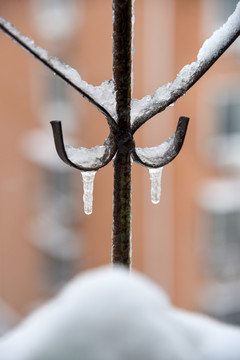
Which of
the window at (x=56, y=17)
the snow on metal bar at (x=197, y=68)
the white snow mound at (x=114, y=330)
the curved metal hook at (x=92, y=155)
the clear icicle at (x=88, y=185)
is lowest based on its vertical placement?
the white snow mound at (x=114, y=330)

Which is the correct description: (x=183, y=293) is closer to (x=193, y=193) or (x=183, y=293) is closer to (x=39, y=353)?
(x=193, y=193)

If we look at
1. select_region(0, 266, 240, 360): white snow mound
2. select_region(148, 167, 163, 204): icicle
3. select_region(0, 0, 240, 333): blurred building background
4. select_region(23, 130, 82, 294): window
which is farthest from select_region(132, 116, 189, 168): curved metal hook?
select_region(23, 130, 82, 294): window

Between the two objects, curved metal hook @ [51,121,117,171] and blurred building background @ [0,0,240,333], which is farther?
blurred building background @ [0,0,240,333]

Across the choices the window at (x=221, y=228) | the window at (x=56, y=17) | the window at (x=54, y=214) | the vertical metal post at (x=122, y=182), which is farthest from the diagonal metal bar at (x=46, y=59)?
the window at (x=54, y=214)

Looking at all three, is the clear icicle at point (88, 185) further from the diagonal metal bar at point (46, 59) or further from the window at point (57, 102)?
the window at point (57, 102)

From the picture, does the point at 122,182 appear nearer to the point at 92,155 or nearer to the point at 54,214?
the point at 92,155

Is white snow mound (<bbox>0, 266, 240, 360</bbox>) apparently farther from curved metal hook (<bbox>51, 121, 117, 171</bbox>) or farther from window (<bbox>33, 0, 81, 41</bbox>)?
window (<bbox>33, 0, 81, 41</bbox>)

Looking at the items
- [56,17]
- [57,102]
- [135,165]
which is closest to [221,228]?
[135,165]

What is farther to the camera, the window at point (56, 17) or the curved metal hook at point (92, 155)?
the window at point (56, 17)
